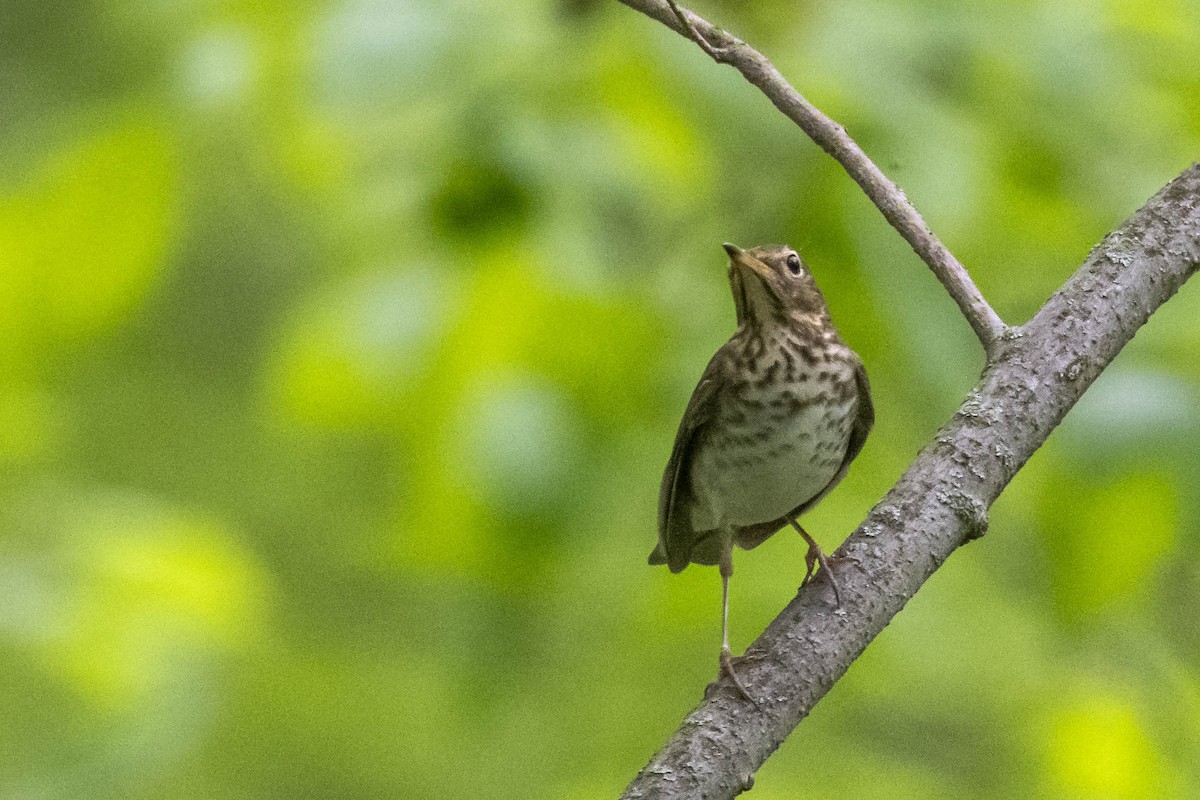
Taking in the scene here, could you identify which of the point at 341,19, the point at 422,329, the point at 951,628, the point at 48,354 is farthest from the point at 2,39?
the point at 951,628

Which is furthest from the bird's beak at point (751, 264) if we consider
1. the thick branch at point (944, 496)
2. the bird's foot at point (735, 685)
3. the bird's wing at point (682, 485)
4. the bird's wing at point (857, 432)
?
the bird's foot at point (735, 685)

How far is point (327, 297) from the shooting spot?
7.57 ft

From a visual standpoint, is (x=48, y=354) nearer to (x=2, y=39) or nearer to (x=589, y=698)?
(x=2, y=39)

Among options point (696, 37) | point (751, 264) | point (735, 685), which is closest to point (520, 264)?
point (696, 37)

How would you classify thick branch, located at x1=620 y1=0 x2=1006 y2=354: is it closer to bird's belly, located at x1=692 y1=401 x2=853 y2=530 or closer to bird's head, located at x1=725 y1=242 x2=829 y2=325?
bird's head, located at x1=725 y1=242 x2=829 y2=325

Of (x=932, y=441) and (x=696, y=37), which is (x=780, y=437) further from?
(x=696, y=37)

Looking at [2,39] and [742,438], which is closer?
[742,438]

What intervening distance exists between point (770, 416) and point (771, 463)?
11 cm

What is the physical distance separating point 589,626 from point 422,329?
1548 mm

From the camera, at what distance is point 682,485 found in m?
3.37

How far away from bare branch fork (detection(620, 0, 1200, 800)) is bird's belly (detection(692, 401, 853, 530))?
2.61 feet

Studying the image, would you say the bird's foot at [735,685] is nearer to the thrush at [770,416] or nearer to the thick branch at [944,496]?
the thick branch at [944,496]

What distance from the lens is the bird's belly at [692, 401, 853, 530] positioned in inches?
124

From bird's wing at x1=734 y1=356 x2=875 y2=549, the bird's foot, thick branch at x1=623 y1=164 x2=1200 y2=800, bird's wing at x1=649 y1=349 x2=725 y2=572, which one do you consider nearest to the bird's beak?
bird's wing at x1=649 y1=349 x2=725 y2=572
